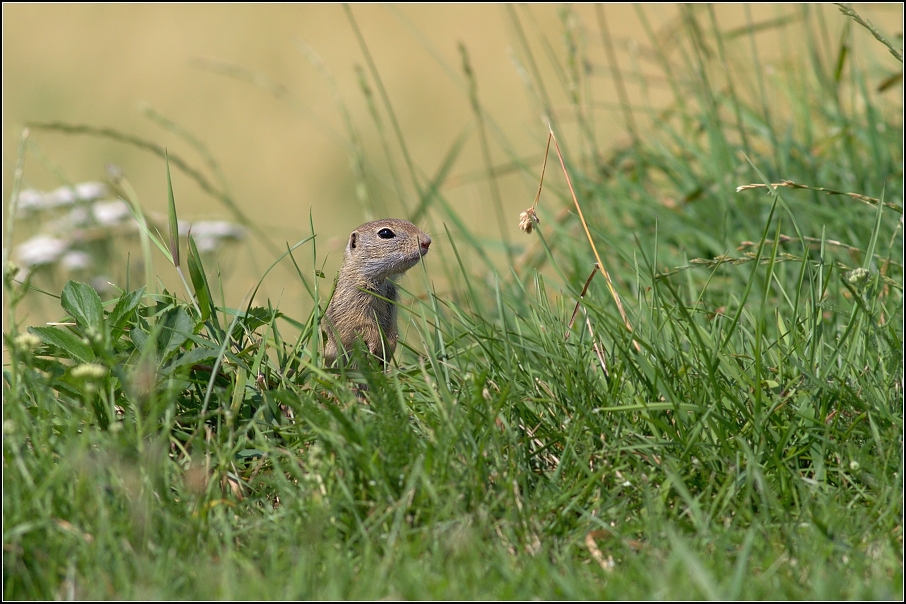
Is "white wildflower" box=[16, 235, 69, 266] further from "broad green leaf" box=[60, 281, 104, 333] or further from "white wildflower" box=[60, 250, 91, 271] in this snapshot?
"broad green leaf" box=[60, 281, 104, 333]

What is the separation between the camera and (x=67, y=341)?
9.32 ft

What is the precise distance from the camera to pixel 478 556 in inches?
85.7

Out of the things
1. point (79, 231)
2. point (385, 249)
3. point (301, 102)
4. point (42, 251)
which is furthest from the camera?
point (301, 102)

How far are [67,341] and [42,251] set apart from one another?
3.27m

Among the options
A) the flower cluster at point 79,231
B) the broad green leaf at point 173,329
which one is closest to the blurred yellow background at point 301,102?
the flower cluster at point 79,231

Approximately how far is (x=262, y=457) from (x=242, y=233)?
12.5 feet

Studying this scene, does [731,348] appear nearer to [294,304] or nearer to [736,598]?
[736,598]

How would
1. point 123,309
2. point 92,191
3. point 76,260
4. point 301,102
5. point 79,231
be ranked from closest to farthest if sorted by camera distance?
point 123,309 < point 79,231 < point 76,260 < point 92,191 < point 301,102

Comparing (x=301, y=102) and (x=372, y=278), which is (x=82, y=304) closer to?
(x=372, y=278)

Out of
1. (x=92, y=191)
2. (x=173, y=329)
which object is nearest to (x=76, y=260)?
(x=92, y=191)

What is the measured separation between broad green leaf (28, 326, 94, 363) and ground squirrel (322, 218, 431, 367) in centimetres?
89

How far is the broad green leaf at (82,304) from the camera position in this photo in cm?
288

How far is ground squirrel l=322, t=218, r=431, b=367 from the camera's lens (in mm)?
3545

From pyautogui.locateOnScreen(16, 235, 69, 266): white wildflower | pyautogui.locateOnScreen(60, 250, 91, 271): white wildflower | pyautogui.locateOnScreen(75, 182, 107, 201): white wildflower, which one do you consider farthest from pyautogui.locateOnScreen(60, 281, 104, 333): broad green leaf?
pyautogui.locateOnScreen(75, 182, 107, 201): white wildflower
